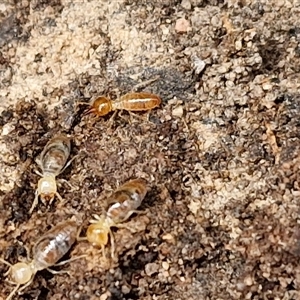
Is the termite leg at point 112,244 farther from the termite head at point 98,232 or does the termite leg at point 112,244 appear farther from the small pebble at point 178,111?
the small pebble at point 178,111

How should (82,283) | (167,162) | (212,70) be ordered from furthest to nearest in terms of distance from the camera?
(212,70)
(167,162)
(82,283)

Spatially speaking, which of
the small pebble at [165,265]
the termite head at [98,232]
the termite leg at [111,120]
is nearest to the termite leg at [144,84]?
the termite leg at [111,120]

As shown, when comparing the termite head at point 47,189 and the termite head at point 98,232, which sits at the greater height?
the termite head at point 47,189

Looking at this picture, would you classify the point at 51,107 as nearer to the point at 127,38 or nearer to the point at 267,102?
the point at 127,38

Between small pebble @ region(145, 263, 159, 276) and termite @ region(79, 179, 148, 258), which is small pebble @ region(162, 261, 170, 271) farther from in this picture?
termite @ region(79, 179, 148, 258)

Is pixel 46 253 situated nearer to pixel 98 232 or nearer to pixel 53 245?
pixel 53 245

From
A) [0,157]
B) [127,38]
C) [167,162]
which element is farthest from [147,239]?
[127,38]
